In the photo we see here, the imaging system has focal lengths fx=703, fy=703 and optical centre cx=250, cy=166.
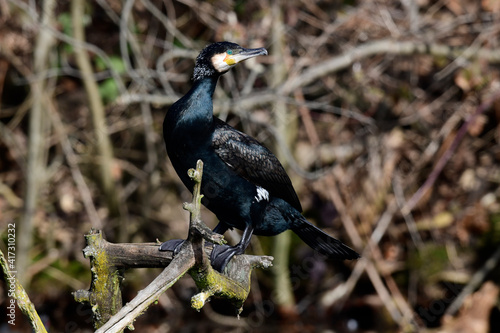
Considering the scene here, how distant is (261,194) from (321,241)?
0.37m

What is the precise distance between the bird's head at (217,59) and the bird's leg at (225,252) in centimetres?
62

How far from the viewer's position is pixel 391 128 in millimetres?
6602

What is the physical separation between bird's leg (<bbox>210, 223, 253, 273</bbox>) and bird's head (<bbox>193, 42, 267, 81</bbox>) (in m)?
0.62

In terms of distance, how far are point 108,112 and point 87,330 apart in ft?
6.61

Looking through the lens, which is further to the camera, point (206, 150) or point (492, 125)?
point (492, 125)

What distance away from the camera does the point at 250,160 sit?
2.81 meters

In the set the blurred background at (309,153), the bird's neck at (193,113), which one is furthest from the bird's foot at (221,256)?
the blurred background at (309,153)

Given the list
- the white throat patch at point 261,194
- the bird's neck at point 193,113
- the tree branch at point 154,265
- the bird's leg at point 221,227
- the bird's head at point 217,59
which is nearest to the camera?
the tree branch at point 154,265

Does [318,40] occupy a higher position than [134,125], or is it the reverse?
[318,40]

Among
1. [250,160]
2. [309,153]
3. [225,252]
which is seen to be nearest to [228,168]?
[250,160]

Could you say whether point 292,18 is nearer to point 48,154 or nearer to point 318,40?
point 318,40

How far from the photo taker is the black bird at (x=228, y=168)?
2.51 metres

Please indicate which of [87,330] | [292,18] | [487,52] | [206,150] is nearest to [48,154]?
[87,330]

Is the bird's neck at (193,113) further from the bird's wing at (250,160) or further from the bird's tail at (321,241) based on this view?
the bird's tail at (321,241)
